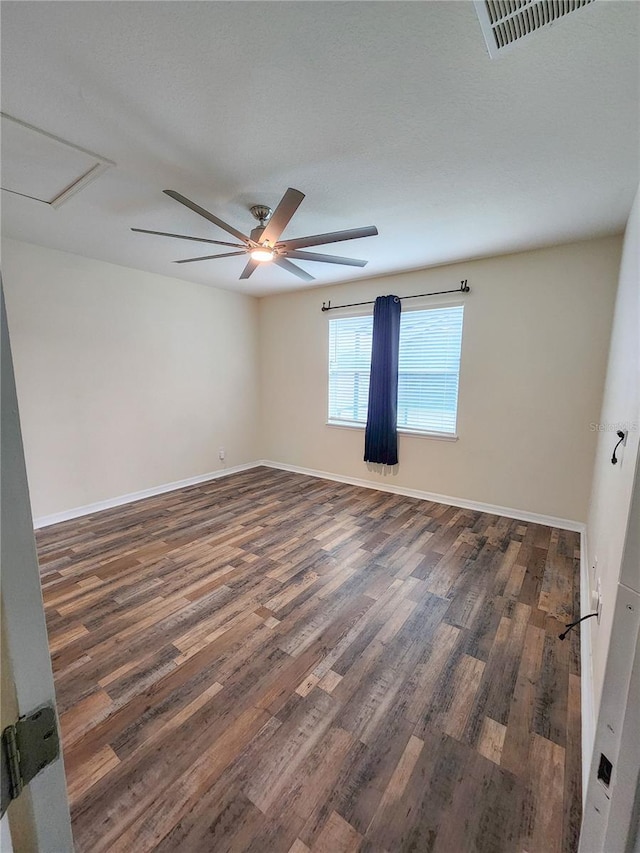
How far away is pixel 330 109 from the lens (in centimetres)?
154

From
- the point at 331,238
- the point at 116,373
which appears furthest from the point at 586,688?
the point at 116,373

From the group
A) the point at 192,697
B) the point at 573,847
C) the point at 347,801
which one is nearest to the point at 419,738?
the point at 347,801

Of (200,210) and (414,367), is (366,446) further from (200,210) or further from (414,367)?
(200,210)

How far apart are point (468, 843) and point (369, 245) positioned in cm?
351

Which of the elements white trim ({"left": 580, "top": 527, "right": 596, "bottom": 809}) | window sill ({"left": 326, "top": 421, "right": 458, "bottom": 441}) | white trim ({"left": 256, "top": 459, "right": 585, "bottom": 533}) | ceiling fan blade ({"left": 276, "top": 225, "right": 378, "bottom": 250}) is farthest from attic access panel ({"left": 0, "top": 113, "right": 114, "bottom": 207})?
white trim ({"left": 256, "top": 459, "right": 585, "bottom": 533})

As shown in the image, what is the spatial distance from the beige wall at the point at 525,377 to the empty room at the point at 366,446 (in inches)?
1.1

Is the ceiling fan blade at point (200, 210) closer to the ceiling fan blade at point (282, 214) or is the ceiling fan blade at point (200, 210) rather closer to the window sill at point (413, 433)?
the ceiling fan blade at point (282, 214)

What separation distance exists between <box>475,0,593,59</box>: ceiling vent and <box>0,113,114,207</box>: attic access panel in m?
1.82

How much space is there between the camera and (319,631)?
198 centimetres

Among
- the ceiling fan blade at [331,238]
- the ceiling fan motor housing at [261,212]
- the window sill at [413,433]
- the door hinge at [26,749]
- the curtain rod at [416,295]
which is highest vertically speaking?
the ceiling fan motor housing at [261,212]

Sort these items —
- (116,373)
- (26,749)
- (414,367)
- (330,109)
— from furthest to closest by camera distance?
(414,367) → (116,373) → (330,109) → (26,749)

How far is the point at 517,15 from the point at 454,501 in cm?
361

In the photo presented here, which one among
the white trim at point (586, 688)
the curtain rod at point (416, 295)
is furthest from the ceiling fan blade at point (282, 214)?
the white trim at point (586, 688)

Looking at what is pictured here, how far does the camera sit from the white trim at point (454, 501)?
10.8 feet
